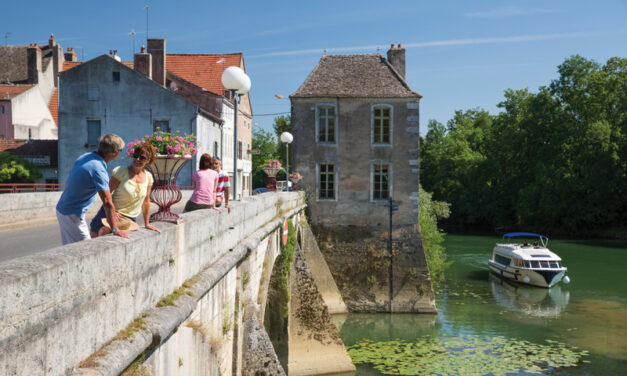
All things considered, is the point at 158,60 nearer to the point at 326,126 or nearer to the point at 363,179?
the point at 326,126

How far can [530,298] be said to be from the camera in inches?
1209

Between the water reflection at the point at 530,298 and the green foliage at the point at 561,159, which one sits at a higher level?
the green foliage at the point at 561,159

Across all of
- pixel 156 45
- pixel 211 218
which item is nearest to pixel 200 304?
pixel 211 218

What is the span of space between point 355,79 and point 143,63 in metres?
11.9

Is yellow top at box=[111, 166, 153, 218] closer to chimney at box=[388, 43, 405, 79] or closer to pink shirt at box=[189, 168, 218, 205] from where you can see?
pink shirt at box=[189, 168, 218, 205]

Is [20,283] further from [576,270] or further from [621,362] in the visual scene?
[576,270]

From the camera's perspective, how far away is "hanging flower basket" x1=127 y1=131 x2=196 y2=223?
659 centimetres

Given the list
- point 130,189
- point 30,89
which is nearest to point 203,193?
point 130,189

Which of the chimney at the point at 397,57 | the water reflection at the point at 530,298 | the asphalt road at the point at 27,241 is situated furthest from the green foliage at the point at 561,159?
the asphalt road at the point at 27,241

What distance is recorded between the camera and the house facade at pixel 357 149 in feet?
88.1

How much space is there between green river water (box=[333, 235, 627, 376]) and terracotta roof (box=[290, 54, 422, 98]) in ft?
32.7

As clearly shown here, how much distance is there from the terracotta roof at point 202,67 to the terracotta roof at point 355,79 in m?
10.9

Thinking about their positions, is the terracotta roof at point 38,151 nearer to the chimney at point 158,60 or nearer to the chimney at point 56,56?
the chimney at point 158,60

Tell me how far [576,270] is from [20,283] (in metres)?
38.6
